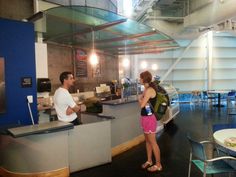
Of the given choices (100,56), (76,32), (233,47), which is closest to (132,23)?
(76,32)

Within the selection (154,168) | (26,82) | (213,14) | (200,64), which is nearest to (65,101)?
(26,82)

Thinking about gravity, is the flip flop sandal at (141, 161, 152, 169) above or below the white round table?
below

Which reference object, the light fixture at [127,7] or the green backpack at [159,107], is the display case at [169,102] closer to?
the green backpack at [159,107]

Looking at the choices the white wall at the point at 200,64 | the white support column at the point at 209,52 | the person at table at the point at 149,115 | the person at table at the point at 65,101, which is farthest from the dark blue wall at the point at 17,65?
the white support column at the point at 209,52

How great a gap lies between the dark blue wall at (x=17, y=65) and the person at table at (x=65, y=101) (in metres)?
1.03

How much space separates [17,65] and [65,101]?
1354 millimetres

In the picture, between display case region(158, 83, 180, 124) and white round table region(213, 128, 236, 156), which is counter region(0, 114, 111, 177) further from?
Result: display case region(158, 83, 180, 124)

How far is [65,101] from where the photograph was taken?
11.4ft

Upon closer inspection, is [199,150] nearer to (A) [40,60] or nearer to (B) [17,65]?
(B) [17,65]

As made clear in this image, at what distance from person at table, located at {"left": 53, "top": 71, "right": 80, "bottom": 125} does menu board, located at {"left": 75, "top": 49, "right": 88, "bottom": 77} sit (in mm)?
4107

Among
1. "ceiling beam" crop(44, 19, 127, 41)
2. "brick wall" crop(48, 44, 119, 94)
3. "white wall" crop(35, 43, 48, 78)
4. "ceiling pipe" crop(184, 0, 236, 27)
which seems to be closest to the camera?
"ceiling beam" crop(44, 19, 127, 41)

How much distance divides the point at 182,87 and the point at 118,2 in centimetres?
588

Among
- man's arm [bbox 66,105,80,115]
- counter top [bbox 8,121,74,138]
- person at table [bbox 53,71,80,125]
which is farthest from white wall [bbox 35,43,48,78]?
counter top [bbox 8,121,74,138]

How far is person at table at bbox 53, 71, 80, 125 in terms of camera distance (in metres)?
3.46
